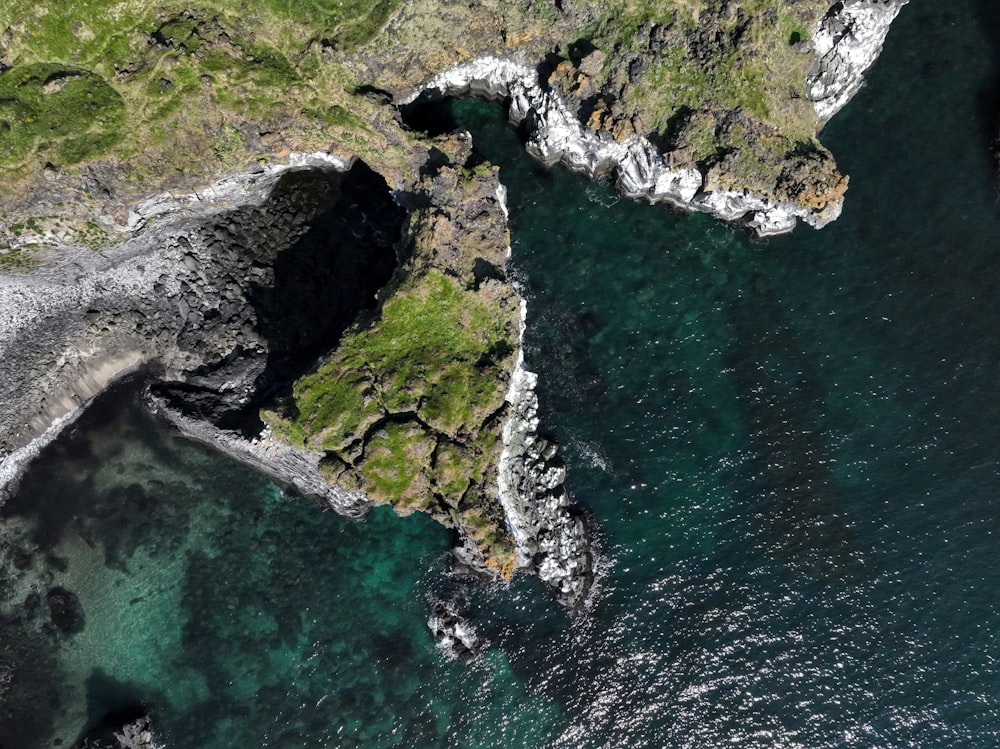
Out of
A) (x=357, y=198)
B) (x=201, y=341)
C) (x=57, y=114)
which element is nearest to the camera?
(x=57, y=114)

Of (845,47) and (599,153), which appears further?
(599,153)

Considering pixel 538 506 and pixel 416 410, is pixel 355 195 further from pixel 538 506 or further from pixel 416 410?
pixel 538 506

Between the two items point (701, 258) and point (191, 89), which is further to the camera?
point (701, 258)

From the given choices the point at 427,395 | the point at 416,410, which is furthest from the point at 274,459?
the point at 427,395

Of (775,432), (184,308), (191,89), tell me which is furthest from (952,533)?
(191,89)

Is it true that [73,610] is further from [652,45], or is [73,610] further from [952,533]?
[952,533]

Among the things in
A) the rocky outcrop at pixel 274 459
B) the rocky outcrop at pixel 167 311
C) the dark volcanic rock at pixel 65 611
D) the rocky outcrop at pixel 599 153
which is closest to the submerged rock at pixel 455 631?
the rocky outcrop at pixel 274 459

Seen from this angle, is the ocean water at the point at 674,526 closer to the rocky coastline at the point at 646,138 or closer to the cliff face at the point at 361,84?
the rocky coastline at the point at 646,138
